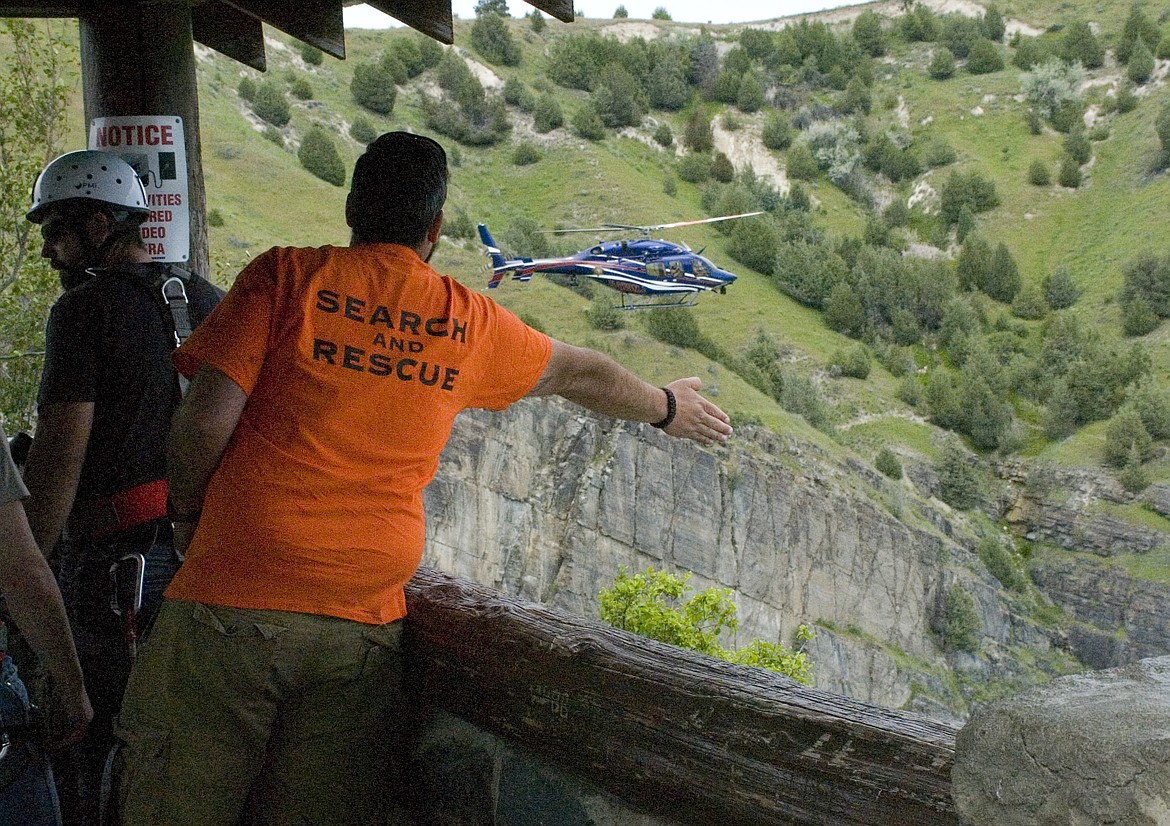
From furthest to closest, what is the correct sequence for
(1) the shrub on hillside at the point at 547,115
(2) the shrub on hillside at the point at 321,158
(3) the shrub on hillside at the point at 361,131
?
(1) the shrub on hillside at the point at 547,115 < (3) the shrub on hillside at the point at 361,131 < (2) the shrub on hillside at the point at 321,158

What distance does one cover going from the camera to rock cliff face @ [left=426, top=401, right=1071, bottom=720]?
107 feet

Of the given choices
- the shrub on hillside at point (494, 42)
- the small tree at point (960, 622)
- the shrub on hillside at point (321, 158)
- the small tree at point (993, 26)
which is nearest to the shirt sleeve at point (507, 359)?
the small tree at point (960, 622)

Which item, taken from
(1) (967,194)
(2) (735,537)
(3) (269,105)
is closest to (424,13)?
(2) (735,537)

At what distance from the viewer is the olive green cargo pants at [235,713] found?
1788 mm

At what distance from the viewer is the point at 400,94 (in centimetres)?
6316

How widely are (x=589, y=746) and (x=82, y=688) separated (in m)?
0.87

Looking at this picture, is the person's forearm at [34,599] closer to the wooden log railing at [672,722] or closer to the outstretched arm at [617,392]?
the wooden log railing at [672,722]

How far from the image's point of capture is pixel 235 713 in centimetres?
181

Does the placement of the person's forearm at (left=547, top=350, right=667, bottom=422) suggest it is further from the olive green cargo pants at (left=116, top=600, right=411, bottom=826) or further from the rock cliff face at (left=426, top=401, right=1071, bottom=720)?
the rock cliff face at (left=426, top=401, right=1071, bottom=720)

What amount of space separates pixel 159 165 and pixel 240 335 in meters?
1.69

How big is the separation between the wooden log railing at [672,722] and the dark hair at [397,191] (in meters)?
0.72

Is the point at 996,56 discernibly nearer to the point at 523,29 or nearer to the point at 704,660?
the point at 523,29

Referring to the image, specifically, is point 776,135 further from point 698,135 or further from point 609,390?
point 609,390

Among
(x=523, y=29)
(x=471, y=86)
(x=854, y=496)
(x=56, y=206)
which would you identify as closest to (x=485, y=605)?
(x=56, y=206)
